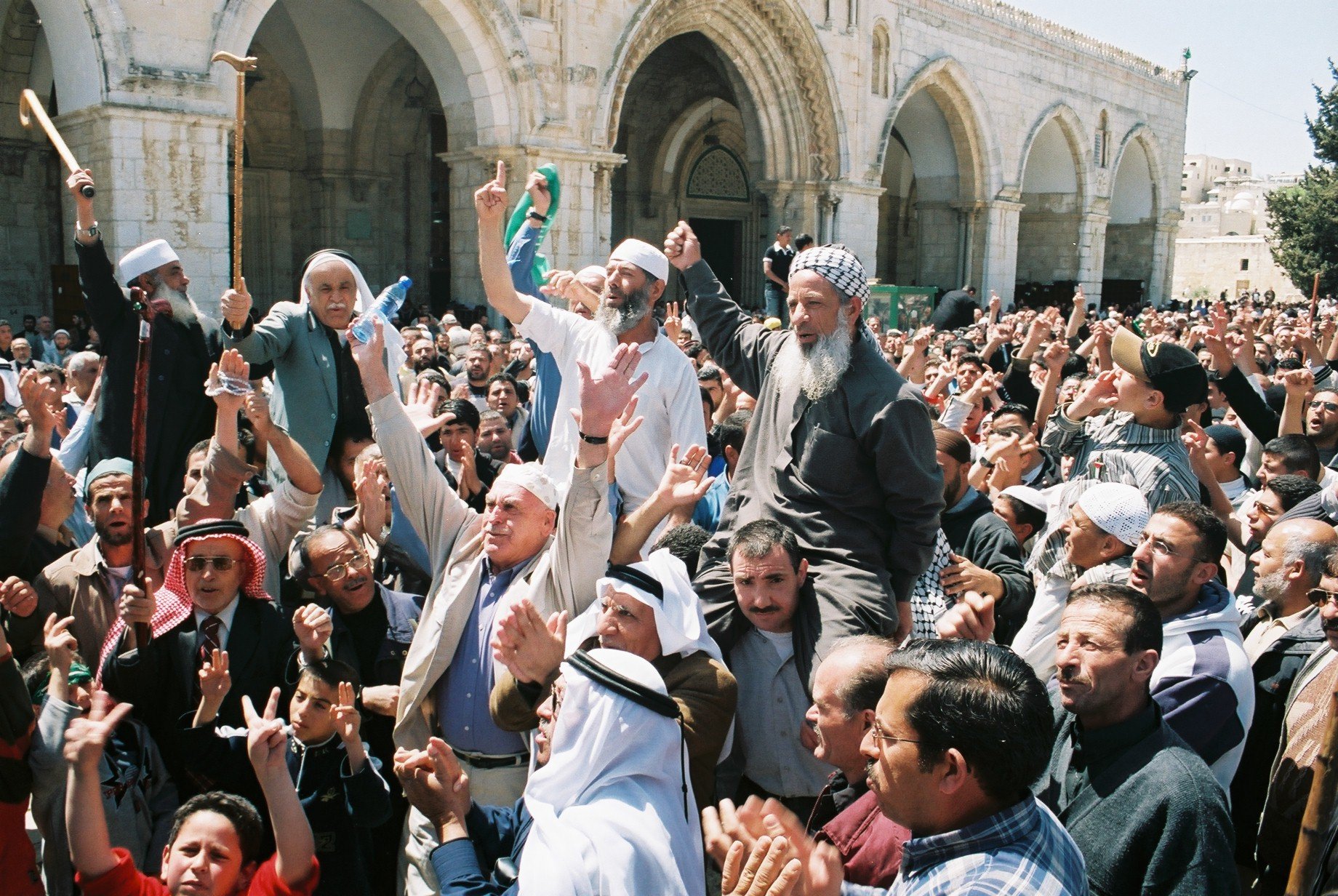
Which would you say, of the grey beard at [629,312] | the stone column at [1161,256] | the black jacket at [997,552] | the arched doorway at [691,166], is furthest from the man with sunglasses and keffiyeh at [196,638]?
the stone column at [1161,256]

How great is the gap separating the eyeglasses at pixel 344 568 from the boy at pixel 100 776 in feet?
2.30

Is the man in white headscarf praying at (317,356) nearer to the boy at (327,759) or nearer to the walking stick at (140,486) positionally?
the walking stick at (140,486)

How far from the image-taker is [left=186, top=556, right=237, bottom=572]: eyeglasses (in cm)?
298

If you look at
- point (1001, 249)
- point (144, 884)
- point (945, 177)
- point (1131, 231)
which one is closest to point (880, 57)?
point (945, 177)

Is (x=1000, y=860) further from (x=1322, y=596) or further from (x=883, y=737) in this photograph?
(x=1322, y=596)

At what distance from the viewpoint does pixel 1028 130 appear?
76.5 feet

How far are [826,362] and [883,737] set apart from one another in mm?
1647

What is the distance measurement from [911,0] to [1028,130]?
5.23 metres

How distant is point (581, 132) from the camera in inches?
539

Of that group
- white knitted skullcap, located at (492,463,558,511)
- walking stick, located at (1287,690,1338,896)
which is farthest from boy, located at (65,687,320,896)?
walking stick, located at (1287,690,1338,896)

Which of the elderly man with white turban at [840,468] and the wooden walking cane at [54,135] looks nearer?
the elderly man with white turban at [840,468]

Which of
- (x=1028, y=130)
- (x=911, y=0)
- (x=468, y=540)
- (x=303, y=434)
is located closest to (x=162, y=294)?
(x=303, y=434)

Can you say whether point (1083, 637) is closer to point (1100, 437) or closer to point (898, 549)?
point (898, 549)

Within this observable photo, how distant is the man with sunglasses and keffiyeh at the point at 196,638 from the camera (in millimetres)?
2770
